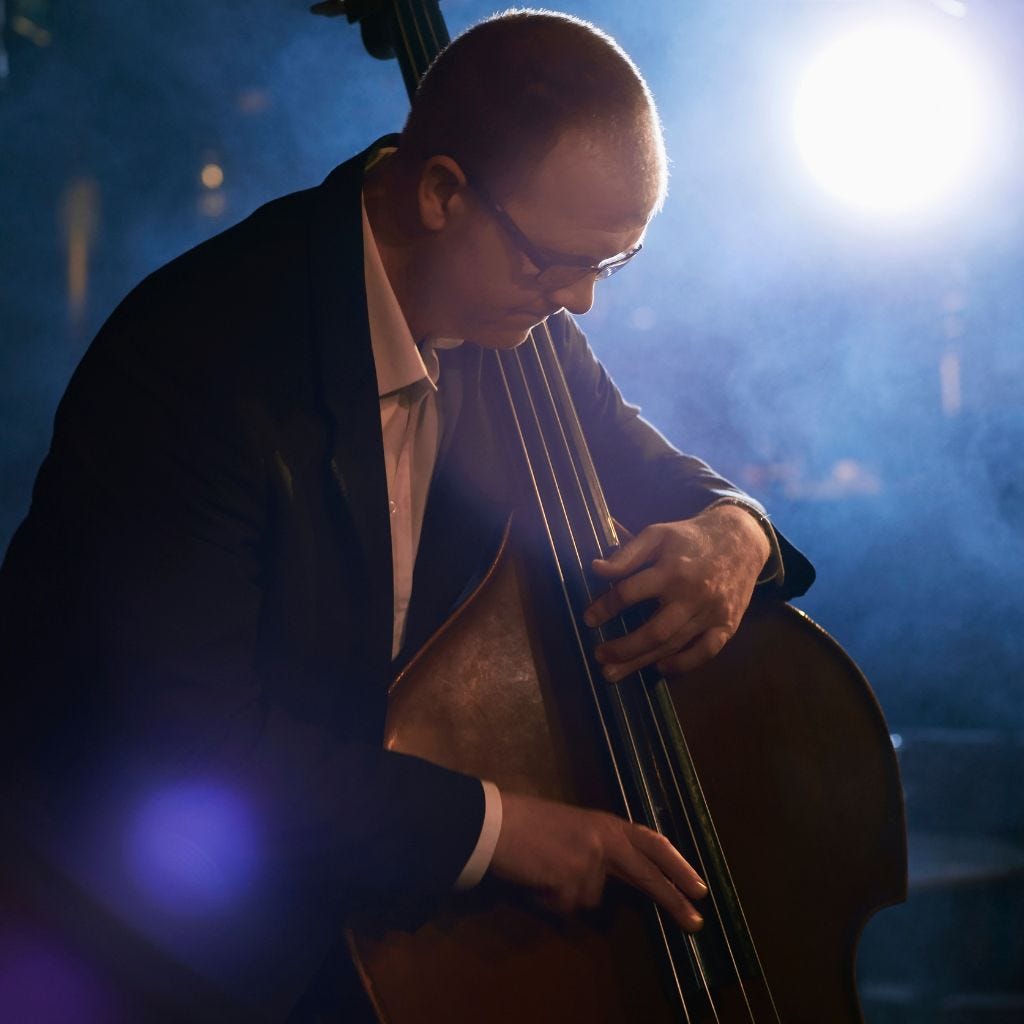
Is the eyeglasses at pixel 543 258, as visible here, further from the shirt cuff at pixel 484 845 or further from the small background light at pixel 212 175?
the small background light at pixel 212 175

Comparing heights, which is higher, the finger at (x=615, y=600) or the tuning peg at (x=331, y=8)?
the tuning peg at (x=331, y=8)

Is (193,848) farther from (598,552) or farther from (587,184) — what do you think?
(587,184)

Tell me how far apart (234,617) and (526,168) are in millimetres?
637

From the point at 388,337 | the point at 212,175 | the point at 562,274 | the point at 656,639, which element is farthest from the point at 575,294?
the point at 212,175

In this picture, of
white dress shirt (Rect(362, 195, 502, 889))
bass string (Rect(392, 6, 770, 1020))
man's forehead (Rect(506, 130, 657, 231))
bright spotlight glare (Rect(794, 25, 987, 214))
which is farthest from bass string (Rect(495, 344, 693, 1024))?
bright spotlight glare (Rect(794, 25, 987, 214))

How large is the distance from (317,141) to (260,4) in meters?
0.40

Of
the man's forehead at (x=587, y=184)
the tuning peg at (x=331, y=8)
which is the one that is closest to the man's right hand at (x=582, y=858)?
the man's forehead at (x=587, y=184)

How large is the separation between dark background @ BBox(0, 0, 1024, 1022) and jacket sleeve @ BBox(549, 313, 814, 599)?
1.71 m

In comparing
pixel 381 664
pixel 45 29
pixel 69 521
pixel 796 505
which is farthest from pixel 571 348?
pixel 796 505

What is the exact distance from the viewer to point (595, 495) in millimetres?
1302

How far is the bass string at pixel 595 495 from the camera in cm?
113

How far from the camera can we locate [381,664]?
3.87 ft

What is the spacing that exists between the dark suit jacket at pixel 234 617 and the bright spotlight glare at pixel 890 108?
8.63 ft

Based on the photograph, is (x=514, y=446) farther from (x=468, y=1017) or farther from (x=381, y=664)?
(x=468, y=1017)
